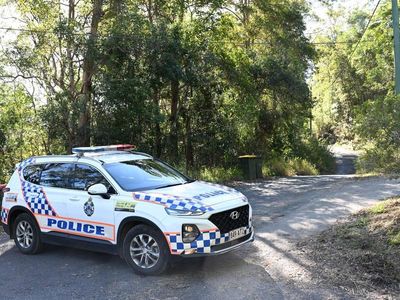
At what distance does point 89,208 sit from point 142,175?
936 mm

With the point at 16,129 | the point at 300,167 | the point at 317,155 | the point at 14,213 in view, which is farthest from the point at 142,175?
the point at 317,155

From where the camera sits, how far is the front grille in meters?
6.42

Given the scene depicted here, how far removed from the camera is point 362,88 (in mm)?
51812

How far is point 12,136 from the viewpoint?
1633 cm

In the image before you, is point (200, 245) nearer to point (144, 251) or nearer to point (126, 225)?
point (144, 251)

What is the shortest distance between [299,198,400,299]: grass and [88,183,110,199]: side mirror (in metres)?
3.00

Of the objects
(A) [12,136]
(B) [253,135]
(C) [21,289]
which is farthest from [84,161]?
(B) [253,135]

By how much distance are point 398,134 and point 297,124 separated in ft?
67.0

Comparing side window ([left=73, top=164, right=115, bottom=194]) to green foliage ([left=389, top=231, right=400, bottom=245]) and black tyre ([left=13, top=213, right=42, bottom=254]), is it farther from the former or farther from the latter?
green foliage ([left=389, top=231, right=400, bottom=245])

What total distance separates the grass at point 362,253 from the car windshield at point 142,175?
7.47 ft

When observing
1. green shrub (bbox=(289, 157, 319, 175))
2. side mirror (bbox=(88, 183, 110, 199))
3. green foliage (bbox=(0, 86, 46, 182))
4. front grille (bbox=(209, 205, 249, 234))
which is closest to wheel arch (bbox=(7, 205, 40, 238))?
side mirror (bbox=(88, 183, 110, 199))

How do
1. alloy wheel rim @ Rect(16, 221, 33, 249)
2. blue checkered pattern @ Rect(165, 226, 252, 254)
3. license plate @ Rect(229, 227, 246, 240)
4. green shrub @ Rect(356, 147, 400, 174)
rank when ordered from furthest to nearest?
green shrub @ Rect(356, 147, 400, 174) → alloy wheel rim @ Rect(16, 221, 33, 249) → license plate @ Rect(229, 227, 246, 240) → blue checkered pattern @ Rect(165, 226, 252, 254)

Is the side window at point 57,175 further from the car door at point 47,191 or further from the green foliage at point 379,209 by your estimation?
the green foliage at point 379,209

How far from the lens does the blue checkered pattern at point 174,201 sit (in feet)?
20.8
